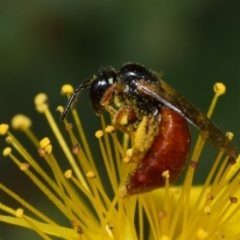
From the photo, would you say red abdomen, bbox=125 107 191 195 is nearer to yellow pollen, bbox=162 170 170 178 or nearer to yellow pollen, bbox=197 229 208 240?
yellow pollen, bbox=162 170 170 178

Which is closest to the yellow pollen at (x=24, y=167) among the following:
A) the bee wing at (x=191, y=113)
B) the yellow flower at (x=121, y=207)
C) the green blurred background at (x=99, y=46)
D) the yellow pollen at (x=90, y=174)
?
the yellow flower at (x=121, y=207)

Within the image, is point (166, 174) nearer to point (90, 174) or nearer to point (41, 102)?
point (90, 174)

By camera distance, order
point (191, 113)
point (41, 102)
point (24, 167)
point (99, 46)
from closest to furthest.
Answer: point (191, 113), point (24, 167), point (41, 102), point (99, 46)

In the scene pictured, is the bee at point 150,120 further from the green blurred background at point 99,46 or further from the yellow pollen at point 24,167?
the green blurred background at point 99,46

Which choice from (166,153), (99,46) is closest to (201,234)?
(166,153)

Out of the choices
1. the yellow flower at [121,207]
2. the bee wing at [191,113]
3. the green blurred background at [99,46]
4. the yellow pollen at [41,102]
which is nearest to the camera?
the bee wing at [191,113]

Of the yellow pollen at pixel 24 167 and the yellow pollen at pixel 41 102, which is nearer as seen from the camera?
the yellow pollen at pixel 24 167
